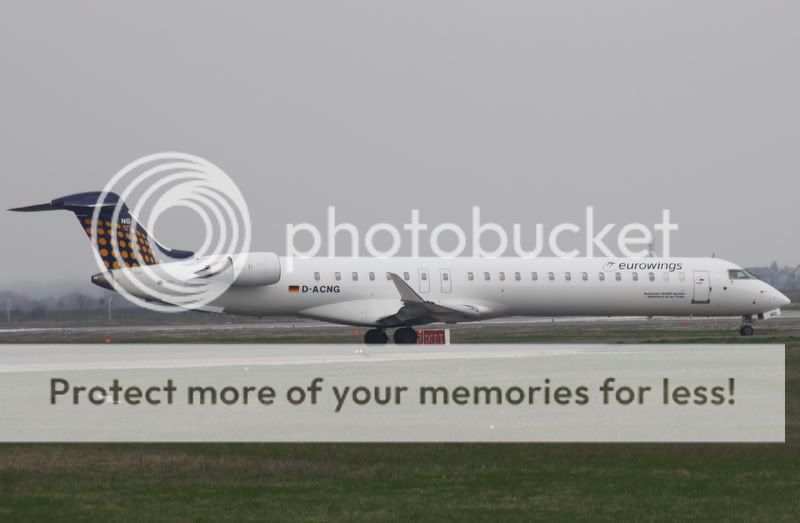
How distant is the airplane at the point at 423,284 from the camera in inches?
1521

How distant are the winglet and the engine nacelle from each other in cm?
393

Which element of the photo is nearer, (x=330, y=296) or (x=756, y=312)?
(x=330, y=296)

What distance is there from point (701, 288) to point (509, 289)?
7.54m

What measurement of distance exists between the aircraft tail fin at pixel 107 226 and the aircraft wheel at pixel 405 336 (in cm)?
869

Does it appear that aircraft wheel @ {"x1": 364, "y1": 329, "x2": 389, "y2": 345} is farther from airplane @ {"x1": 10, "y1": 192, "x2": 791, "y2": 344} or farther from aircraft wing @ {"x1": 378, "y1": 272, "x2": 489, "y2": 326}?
aircraft wing @ {"x1": 378, "y1": 272, "x2": 489, "y2": 326}

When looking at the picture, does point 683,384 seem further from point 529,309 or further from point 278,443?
point 529,309

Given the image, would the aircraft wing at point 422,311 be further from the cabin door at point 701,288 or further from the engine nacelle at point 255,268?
the cabin door at point 701,288

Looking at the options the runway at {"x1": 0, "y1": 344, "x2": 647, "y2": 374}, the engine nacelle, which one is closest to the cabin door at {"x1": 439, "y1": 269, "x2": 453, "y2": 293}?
the runway at {"x1": 0, "y1": 344, "x2": 647, "y2": 374}

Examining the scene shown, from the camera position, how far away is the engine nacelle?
1516 inches

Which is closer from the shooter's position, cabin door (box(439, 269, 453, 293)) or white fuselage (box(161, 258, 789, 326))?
white fuselage (box(161, 258, 789, 326))
